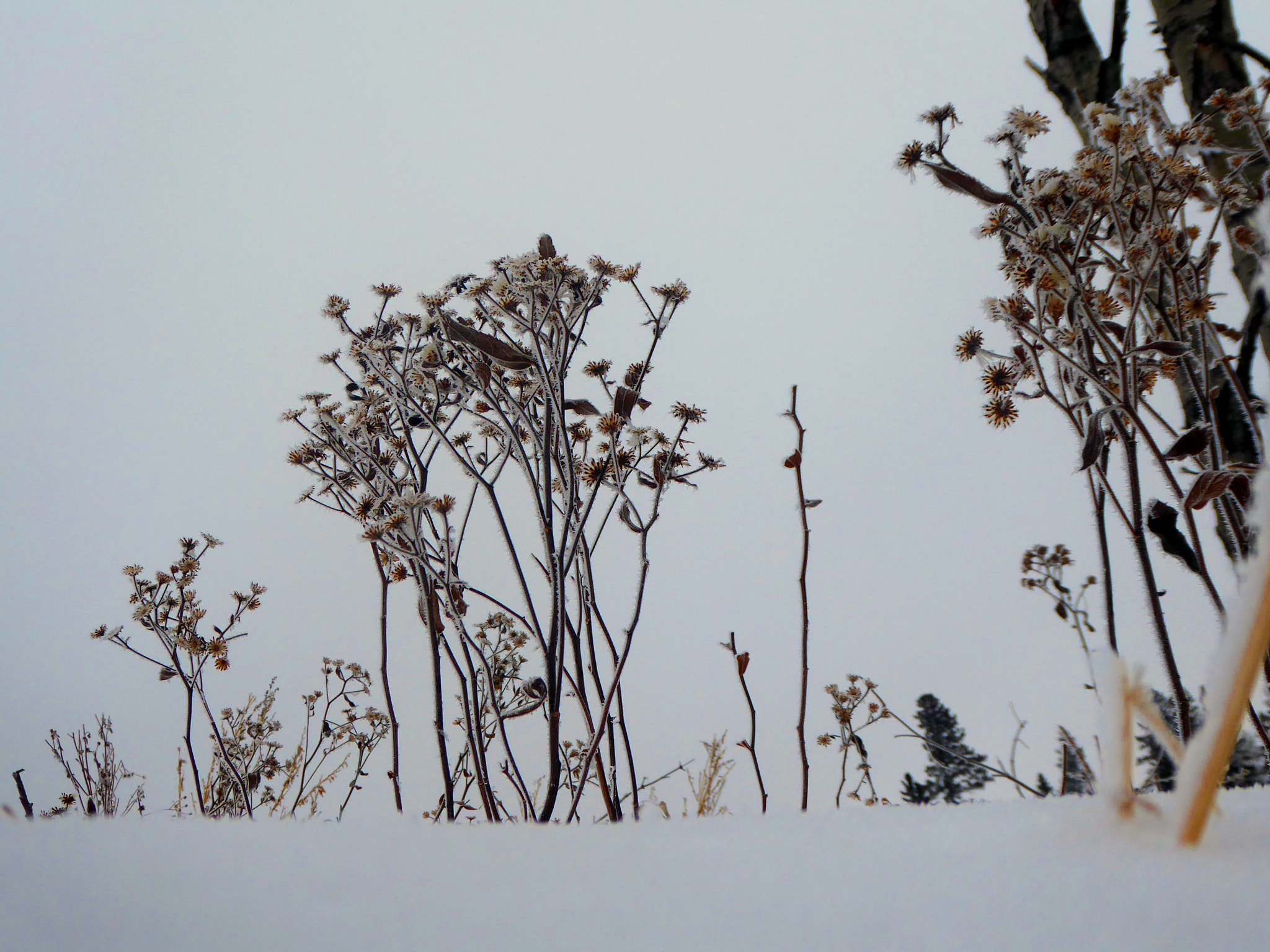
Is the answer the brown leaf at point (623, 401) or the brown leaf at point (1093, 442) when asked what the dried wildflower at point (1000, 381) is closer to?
the brown leaf at point (1093, 442)

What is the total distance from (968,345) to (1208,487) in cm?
30

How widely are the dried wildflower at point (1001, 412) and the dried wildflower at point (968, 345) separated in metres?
0.06

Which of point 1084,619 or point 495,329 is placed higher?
point 495,329

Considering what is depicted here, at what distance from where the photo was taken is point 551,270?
0.92 meters

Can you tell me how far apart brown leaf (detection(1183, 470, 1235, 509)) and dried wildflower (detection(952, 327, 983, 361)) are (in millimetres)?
274

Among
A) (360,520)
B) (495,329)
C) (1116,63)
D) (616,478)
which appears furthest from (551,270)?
(1116,63)

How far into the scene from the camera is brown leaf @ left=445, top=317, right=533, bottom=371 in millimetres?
856

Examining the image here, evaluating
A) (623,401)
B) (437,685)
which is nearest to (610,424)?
(623,401)

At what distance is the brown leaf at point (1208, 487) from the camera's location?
602 mm

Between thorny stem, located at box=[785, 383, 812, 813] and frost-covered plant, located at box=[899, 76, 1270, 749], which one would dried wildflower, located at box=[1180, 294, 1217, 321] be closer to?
frost-covered plant, located at box=[899, 76, 1270, 749]

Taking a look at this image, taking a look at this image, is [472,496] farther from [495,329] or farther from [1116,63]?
[1116,63]

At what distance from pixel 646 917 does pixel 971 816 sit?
0.12 metres

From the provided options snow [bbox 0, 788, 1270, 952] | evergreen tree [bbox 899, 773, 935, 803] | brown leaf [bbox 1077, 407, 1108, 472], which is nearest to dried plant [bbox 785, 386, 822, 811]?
brown leaf [bbox 1077, 407, 1108, 472]

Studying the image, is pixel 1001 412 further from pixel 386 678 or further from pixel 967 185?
pixel 386 678
